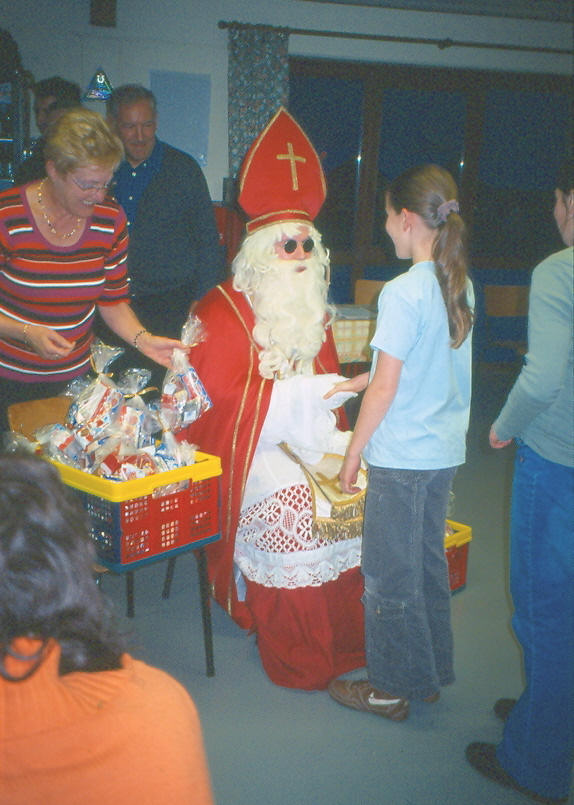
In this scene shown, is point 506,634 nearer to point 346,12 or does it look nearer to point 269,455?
point 269,455

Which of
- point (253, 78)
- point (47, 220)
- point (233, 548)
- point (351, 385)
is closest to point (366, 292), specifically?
point (253, 78)

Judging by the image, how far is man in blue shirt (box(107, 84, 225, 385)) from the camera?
11.9 feet

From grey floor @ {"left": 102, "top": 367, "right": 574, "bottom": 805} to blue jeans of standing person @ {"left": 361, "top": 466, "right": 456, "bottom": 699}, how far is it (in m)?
0.16

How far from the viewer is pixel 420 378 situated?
2002 millimetres

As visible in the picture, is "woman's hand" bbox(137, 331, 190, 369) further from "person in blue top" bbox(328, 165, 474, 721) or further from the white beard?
"person in blue top" bbox(328, 165, 474, 721)

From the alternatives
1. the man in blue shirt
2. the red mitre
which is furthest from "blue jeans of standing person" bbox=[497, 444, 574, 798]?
the man in blue shirt

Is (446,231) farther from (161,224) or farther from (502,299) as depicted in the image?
(502,299)

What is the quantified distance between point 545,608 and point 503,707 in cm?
70

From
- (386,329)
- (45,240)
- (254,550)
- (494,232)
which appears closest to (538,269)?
(386,329)

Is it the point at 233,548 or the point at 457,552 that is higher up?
the point at 233,548

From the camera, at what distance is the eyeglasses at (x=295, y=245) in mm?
2555

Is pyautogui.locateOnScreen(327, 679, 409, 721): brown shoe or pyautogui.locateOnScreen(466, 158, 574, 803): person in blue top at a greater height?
pyautogui.locateOnScreen(466, 158, 574, 803): person in blue top

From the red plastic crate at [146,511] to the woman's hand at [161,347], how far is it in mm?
383

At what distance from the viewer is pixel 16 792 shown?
77 centimetres
